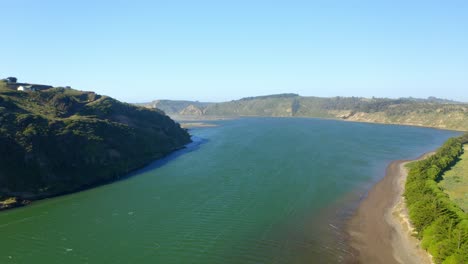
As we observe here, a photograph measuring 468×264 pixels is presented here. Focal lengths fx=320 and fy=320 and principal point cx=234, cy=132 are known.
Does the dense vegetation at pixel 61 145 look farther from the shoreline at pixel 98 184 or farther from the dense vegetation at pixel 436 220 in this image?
the dense vegetation at pixel 436 220

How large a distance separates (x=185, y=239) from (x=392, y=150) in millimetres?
109626

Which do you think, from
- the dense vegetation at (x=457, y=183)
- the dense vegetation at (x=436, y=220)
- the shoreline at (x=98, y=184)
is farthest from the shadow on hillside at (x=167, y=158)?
the dense vegetation at (x=457, y=183)

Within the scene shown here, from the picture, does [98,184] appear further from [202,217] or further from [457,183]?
[457,183]

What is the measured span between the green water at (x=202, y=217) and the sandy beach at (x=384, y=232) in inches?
104

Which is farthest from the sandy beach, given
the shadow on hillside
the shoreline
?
the shadow on hillside

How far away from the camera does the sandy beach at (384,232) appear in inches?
1868

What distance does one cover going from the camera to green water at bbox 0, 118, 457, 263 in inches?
1909

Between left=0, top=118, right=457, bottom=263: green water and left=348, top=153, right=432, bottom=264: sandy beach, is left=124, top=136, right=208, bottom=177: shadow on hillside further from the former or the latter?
left=348, top=153, right=432, bottom=264: sandy beach

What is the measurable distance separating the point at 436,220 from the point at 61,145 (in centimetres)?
8938

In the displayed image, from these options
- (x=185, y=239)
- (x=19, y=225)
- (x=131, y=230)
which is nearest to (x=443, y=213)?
(x=185, y=239)

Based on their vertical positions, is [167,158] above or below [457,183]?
above

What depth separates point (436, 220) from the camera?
49062mm

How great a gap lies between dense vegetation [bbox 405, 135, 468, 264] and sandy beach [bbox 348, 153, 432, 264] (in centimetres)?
205

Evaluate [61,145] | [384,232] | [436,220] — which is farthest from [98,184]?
[436,220]
